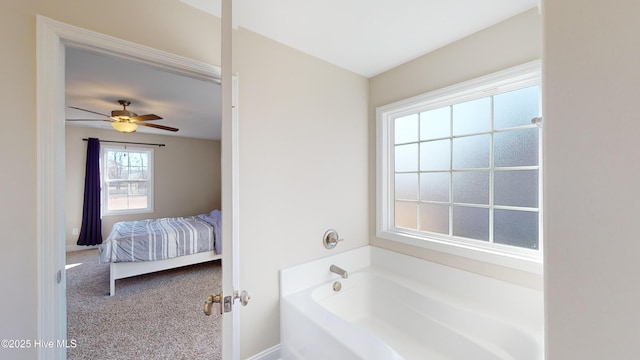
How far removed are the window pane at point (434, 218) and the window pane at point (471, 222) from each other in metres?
0.07

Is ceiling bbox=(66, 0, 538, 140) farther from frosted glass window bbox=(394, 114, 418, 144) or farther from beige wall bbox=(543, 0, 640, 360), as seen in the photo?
Result: beige wall bbox=(543, 0, 640, 360)

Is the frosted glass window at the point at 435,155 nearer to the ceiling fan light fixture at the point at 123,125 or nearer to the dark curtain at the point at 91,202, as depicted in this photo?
the ceiling fan light fixture at the point at 123,125

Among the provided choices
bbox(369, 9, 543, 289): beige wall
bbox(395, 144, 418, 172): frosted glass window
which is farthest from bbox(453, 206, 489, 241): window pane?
bbox(395, 144, 418, 172): frosted glass window

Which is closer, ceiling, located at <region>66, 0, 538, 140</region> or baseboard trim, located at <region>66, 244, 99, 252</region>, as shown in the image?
ceiling, located at <region>66, 0, 538, 140</region>

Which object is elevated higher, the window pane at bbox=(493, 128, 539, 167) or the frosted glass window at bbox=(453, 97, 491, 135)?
the frosted glass window at bbox=(453, 97, 491, 135)

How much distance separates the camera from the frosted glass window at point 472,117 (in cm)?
167

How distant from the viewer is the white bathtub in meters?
1.26

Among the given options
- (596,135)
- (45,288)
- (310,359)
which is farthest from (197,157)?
(596,135)

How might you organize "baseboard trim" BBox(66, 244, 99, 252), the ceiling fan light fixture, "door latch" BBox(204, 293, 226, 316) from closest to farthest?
"door latch" BBox(204, 293, 226, 316)
the ceiling fan light fixture
"baseboard trim" BBox(66, 244, 99, 252)

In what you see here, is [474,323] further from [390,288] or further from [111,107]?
[111,107]

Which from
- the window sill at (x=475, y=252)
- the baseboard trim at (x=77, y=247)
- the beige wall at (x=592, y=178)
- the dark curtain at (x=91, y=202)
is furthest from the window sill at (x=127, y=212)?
the beige wall at (x=592, y=178)

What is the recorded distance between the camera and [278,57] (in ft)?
Answer: 5.54

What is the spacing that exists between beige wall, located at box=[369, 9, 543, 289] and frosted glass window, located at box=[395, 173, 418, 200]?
0.23 meters

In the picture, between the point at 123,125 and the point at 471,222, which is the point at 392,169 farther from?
the point at 123,125
